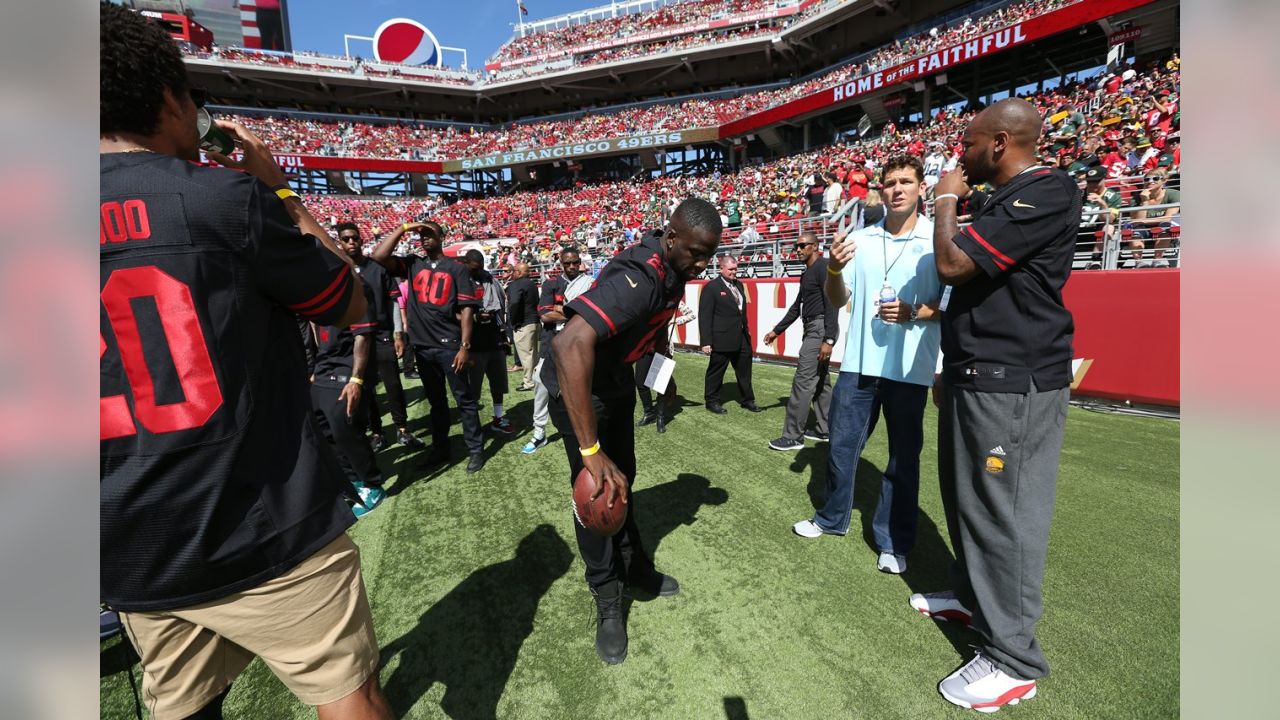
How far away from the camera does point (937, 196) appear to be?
2234 mm

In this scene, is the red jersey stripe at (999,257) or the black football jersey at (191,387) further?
the red jersey stripe at (999,257)

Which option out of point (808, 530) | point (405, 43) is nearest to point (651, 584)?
point (808, 530)

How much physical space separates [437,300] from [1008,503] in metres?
4.56

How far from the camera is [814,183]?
18812mm

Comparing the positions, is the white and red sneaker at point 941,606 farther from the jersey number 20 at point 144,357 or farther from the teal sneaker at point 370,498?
the teal sneaker at point 370,498

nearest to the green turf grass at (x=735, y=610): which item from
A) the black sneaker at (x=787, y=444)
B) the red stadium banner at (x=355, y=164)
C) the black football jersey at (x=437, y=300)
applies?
A: the black sneaker at (x=787, y=444)

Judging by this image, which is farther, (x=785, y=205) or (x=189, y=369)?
(x=785, y=205)

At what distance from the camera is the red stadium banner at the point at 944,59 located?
690 inches

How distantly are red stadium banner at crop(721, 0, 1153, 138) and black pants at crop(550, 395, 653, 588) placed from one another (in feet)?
74.5

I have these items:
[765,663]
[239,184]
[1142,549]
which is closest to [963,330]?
[765,663]

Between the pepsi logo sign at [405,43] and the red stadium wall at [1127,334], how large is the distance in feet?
153
